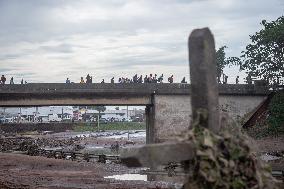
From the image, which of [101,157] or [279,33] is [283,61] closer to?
[279,33]

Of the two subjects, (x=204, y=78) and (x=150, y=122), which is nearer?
(x=204, y=78)

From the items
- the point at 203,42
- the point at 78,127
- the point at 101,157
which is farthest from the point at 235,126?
the point at 78,127

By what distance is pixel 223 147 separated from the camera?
3645mm

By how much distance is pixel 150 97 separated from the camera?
3550 cm

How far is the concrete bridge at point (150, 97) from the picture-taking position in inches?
1340

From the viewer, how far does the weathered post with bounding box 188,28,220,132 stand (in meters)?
3.71

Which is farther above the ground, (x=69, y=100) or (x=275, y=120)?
(x=69, y=100)

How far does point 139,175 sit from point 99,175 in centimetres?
256

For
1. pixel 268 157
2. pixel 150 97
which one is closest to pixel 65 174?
pixel 268 157

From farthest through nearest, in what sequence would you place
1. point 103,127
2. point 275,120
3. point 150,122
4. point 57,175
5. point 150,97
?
point 103,127 → point 150,122 → point 150,97 → point 275,120 → point 57,175

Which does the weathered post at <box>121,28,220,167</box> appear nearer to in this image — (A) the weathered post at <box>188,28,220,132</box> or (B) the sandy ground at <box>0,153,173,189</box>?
(A) the weathered post at <box>188,28,220,132</box>

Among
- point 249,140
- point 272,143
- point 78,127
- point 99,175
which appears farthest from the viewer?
point 78,127

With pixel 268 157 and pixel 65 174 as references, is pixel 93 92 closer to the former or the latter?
pixel 65 174

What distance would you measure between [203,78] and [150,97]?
104 feet
